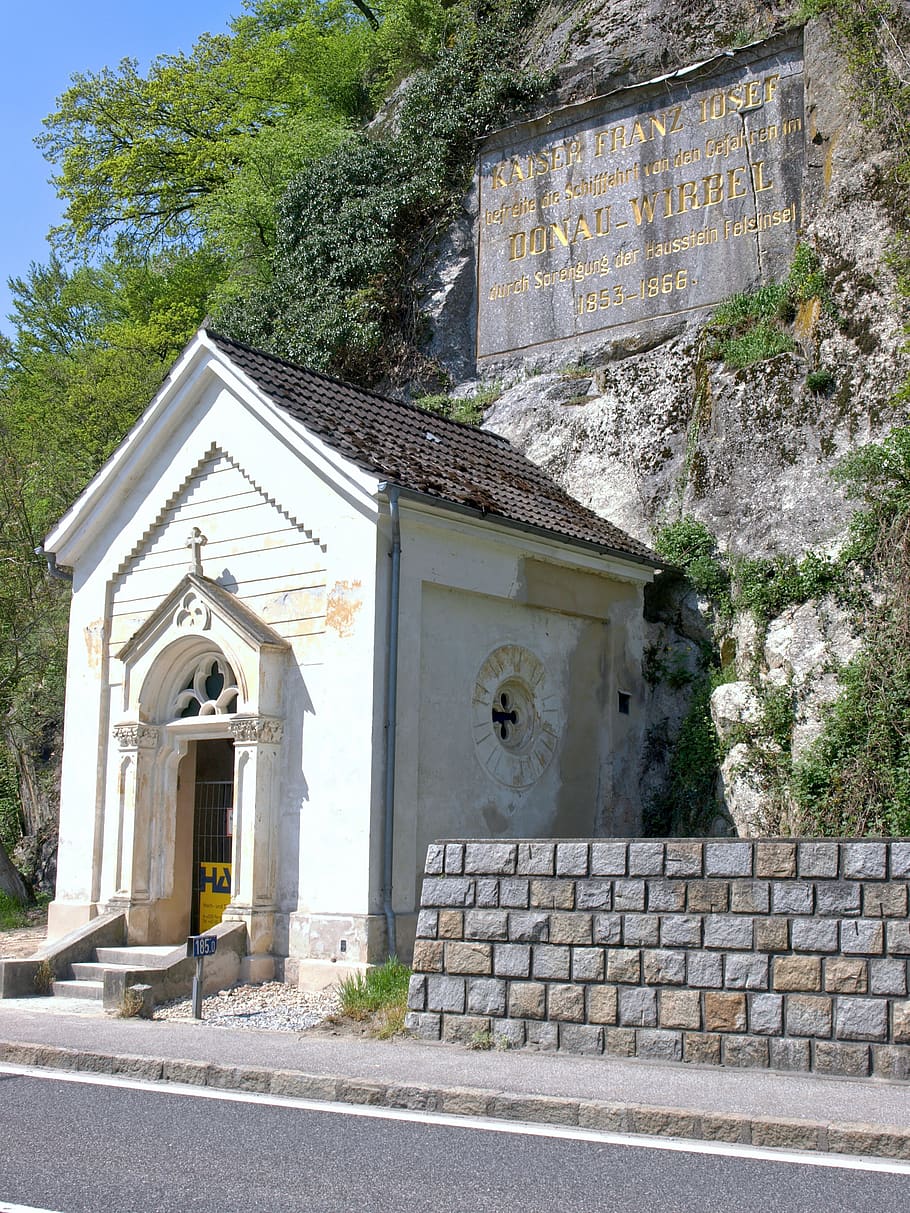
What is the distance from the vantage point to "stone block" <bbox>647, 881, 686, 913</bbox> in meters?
8.95

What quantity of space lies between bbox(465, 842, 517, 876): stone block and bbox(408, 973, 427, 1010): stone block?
937mm

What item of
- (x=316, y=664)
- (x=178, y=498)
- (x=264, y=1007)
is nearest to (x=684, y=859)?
(x=264, y=1007)

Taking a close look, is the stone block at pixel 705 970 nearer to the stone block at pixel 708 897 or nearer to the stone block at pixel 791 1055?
the stone block at pixel 708 897

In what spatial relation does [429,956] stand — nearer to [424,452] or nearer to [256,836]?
[256,836]

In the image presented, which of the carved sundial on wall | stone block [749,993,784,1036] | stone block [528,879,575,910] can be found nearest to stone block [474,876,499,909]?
stone block [528,879,575,910]

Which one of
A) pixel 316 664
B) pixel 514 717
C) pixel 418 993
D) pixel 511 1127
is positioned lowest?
pixel 511 1127

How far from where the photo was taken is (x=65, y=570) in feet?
55.6

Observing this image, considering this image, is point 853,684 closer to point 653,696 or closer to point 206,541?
point 653,696

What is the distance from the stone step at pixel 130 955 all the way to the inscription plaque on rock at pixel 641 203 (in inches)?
448

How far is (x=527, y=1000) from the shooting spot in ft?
31.2

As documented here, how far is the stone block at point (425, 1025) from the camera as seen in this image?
9867mm

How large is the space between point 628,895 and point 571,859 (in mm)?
549

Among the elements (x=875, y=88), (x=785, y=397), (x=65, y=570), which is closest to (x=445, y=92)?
(x=875, y=88)

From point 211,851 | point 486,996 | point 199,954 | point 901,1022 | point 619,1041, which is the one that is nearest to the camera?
point 901,1022
